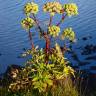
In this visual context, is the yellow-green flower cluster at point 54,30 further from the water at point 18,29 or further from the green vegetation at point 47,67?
the water at point 18,29

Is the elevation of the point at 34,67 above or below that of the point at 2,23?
below

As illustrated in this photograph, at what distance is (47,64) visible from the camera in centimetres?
751

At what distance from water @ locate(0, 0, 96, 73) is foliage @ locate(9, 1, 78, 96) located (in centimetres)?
966

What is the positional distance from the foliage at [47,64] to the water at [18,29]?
31.7ft

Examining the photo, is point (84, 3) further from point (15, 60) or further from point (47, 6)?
point (47, 6)

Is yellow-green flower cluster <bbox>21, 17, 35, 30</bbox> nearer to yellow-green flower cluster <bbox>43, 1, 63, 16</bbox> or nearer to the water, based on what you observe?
yellow-green flower cluster <bbox>43, 1, 63, 16</bbox>

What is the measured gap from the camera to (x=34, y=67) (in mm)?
7625

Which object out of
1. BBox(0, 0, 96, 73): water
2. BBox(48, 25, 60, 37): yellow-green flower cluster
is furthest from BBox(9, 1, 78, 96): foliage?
BBox(0, 0, 96, 73): water

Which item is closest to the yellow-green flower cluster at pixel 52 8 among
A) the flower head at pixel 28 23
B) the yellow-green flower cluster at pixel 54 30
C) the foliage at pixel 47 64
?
the foliage at pixel 47 64

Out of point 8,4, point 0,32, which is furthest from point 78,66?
point 8,4

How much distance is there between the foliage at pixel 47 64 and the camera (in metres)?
7.33

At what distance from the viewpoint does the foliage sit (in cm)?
733

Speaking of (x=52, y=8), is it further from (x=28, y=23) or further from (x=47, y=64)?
(x=47, y=64)

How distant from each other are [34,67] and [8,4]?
23.1m
